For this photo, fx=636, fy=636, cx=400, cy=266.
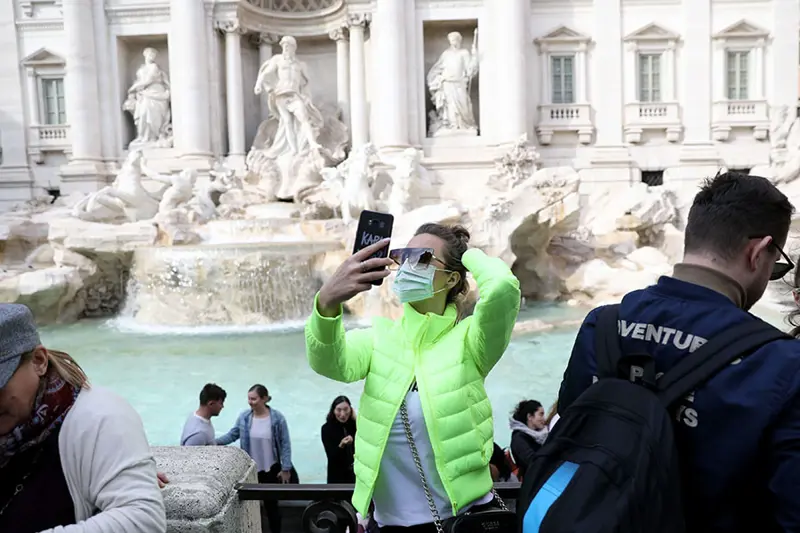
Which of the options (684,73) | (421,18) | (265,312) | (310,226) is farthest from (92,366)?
(684,73)

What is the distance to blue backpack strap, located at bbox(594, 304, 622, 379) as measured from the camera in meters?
1.06

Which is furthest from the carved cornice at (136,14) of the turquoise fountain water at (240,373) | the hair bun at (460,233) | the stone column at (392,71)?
the hair bun at (460,233)

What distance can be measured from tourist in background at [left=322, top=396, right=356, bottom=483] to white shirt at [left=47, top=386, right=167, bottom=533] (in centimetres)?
208

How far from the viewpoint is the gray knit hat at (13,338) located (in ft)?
3.49

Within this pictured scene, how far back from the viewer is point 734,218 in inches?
43.1

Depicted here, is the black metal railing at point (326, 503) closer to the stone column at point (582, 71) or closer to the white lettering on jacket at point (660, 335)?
the white lettering on jacket at point (660, 335)

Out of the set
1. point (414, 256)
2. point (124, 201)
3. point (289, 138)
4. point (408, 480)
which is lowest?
point (408, 480)

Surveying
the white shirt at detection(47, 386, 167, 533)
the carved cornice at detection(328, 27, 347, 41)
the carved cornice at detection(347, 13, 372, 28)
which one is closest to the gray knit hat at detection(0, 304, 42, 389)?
the white shirt at detection(47, 386, 167, 533)

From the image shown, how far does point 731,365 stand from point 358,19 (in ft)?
49.5

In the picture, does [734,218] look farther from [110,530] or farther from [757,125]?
[757,125]

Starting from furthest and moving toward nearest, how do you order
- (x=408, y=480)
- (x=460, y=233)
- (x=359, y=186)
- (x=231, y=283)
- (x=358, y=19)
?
1. (x=358, y=19)
2. (x=359, y=186)
3. (x=231, y=283)
4. (x=460, y=233)
5. (x=408, y=480)

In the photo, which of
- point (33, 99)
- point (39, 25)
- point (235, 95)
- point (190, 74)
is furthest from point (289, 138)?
point (39, 25)

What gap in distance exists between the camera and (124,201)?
12172 millimetres

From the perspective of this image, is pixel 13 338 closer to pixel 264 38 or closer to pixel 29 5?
pixel 264 38
